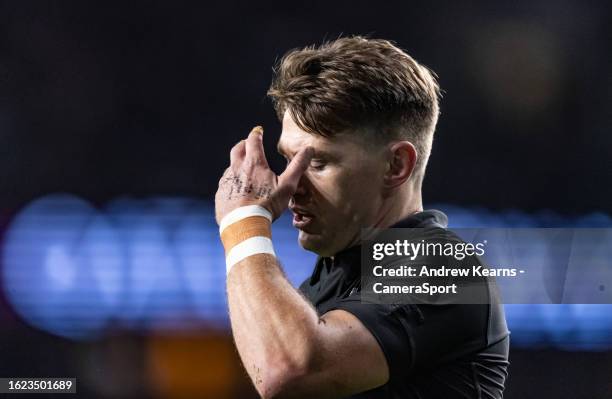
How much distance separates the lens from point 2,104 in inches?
172

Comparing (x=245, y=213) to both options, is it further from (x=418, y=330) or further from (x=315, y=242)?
(x=418, y=330)

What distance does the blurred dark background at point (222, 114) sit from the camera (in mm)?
4168

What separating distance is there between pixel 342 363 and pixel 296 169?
18.6 inches

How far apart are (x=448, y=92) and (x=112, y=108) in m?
1.85

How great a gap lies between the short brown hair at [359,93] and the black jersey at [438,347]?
30cm

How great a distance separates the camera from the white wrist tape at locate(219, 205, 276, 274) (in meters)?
1.60

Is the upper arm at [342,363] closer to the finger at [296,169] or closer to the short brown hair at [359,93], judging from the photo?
the finger at [296,169]

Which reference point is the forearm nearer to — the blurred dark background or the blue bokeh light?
the blue bokeh light

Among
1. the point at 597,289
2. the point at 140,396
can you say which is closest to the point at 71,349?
the point at 140,396

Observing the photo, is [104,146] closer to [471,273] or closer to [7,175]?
[7,175]

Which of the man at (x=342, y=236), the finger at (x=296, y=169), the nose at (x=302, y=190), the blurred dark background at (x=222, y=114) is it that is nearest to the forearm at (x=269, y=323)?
the man at (x=342, y=236)

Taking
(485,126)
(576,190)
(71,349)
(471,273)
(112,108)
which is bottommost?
(471,273)

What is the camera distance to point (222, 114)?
4363 mm

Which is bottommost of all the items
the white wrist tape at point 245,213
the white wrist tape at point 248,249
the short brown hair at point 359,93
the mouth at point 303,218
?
the white wrist tape at point 248,249
